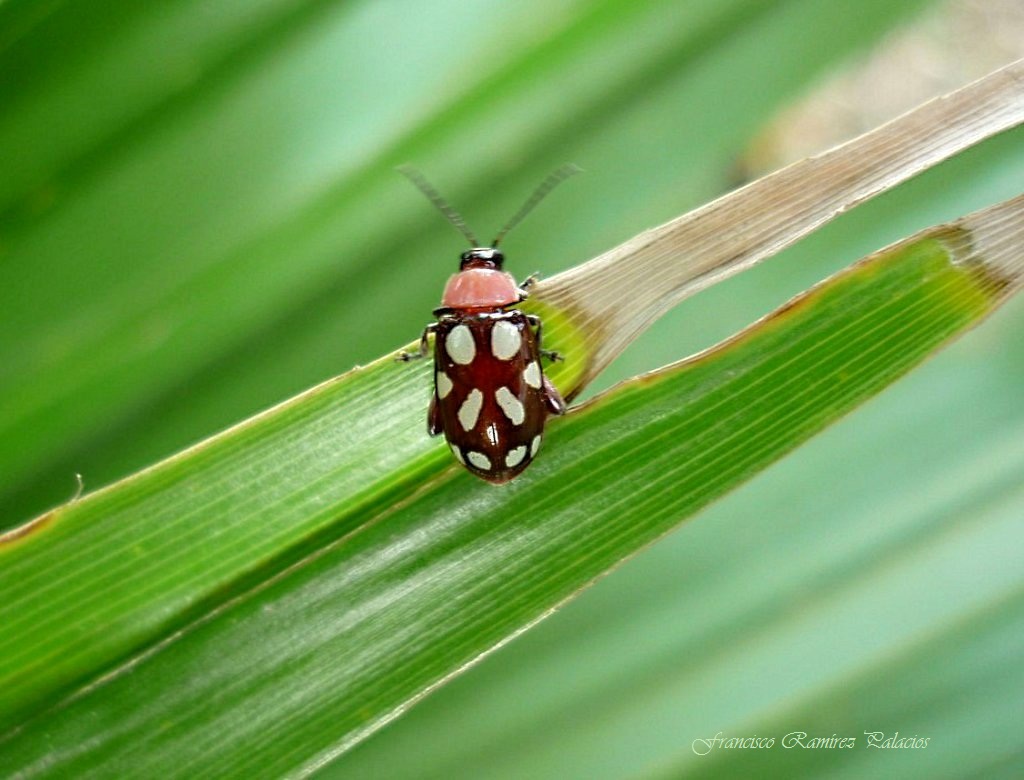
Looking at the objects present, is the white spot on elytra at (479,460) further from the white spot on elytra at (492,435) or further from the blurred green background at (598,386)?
the blurred green background at (598,386)

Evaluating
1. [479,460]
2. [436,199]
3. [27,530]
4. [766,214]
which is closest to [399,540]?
[479,460]

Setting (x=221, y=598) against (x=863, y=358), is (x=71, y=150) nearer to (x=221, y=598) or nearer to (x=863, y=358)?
(x=221, y=598)

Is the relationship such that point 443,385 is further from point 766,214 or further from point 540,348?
point 766,214

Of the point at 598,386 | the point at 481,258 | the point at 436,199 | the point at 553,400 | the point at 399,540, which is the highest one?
the point at 436,199

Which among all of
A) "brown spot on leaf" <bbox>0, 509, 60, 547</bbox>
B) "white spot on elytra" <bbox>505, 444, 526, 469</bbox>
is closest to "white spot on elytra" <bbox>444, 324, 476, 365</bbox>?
"white spot on elytra" <bbox>505, 444, 526, 469</bbox>

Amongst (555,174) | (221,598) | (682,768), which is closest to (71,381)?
(221,598)

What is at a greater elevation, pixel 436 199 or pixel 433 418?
pixel 436 199

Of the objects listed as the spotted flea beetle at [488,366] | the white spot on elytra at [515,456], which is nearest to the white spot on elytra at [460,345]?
the spotted flea beetle at [488,366]

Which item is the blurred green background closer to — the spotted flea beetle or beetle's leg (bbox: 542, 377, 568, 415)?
the spotted flea beetle
